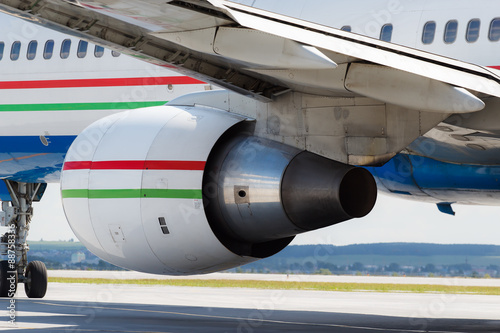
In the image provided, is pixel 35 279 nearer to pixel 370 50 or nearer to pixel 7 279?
pixel 7 279

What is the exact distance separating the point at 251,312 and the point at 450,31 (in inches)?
261

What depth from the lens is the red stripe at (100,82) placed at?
13.5 m

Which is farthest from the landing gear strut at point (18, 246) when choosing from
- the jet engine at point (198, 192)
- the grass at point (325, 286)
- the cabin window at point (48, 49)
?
the grass at point (325, 286)

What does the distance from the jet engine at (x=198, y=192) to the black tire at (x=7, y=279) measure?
7020 mm

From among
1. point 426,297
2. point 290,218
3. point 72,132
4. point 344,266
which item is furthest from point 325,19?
point 344,266

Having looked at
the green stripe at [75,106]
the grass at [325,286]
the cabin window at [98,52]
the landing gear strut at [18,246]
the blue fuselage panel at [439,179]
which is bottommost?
the grass at [325,286]

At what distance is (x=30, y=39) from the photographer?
15.4m

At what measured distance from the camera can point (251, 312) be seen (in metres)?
15.6

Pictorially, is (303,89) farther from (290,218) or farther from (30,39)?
(30,39)

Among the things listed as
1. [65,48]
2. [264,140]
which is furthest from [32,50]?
[264,140]

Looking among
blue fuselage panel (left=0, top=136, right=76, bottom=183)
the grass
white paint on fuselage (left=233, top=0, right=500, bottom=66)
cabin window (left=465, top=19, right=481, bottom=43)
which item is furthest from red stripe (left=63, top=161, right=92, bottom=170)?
the grass

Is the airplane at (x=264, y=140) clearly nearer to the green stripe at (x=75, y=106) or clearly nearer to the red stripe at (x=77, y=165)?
the red stripe at (x=77, y=165)

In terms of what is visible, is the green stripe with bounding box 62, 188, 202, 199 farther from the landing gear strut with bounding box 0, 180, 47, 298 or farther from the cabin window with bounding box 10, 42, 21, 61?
the landing gear strut with bounding box 0, 180, 47, 298

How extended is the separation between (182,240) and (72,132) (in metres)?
5.36
